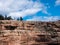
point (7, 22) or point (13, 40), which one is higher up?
point (7, 22)

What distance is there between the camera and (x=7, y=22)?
6.88m

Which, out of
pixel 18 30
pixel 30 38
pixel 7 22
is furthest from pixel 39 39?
pixel 7 22

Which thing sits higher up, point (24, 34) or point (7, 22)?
point (7, 22)

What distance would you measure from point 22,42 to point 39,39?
60cm

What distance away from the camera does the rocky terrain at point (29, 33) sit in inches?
265

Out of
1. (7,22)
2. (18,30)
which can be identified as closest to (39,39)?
(18,30)

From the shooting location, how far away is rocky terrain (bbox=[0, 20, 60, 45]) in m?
6.74

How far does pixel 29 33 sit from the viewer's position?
267 inches

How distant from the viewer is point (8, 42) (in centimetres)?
672

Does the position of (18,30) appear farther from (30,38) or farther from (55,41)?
(55,41)

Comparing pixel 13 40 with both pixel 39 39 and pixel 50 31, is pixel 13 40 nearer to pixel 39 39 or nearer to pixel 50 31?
pixel 39 39

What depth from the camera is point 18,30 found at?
679cm

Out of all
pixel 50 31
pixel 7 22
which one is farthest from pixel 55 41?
pixel 7 22

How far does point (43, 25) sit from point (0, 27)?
152 cm
